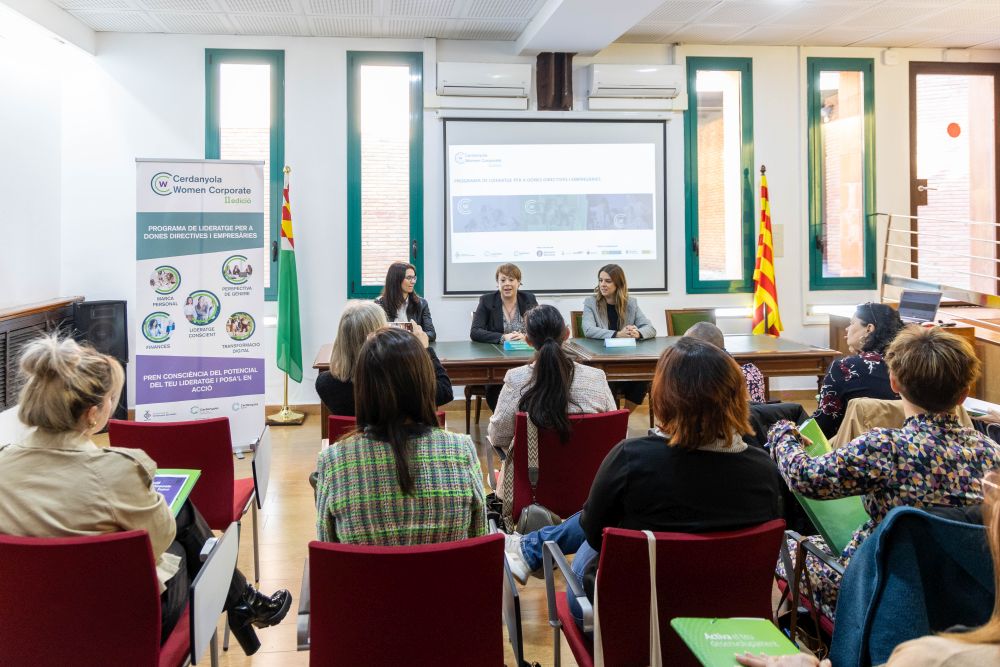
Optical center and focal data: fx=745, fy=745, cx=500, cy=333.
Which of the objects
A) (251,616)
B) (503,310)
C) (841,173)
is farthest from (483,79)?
(251,616)

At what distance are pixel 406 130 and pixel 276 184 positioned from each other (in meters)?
1.15

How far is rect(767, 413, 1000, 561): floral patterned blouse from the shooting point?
5.51 ft

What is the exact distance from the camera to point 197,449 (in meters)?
2.57

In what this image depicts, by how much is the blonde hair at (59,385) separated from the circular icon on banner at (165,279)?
300 cm

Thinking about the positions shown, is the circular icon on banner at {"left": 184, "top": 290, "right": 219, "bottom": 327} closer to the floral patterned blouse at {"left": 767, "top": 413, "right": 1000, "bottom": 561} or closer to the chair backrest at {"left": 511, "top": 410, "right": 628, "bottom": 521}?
the chair backrest at {"left": 511, "top": 410, "right": 628, "bottom": 521}

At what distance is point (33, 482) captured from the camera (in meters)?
1.56

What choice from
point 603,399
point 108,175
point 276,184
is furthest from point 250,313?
point 603,399

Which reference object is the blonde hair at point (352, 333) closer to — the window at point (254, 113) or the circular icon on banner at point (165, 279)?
the circular icon on banner at point (165, 279)

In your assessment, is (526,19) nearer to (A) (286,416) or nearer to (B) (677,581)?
(A) (286,416)

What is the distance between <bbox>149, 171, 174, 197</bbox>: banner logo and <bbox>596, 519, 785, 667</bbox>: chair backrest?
396cm

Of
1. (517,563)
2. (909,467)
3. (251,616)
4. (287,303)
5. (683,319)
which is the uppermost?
(287,303)

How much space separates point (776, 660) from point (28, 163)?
5856 millimetres

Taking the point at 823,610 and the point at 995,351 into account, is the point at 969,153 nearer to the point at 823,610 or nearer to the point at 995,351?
the point at 995,351

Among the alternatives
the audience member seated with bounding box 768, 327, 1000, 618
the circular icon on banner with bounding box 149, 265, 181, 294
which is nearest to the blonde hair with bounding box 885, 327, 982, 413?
the audience member seated with bounding box 768, 327, 1000, 618
